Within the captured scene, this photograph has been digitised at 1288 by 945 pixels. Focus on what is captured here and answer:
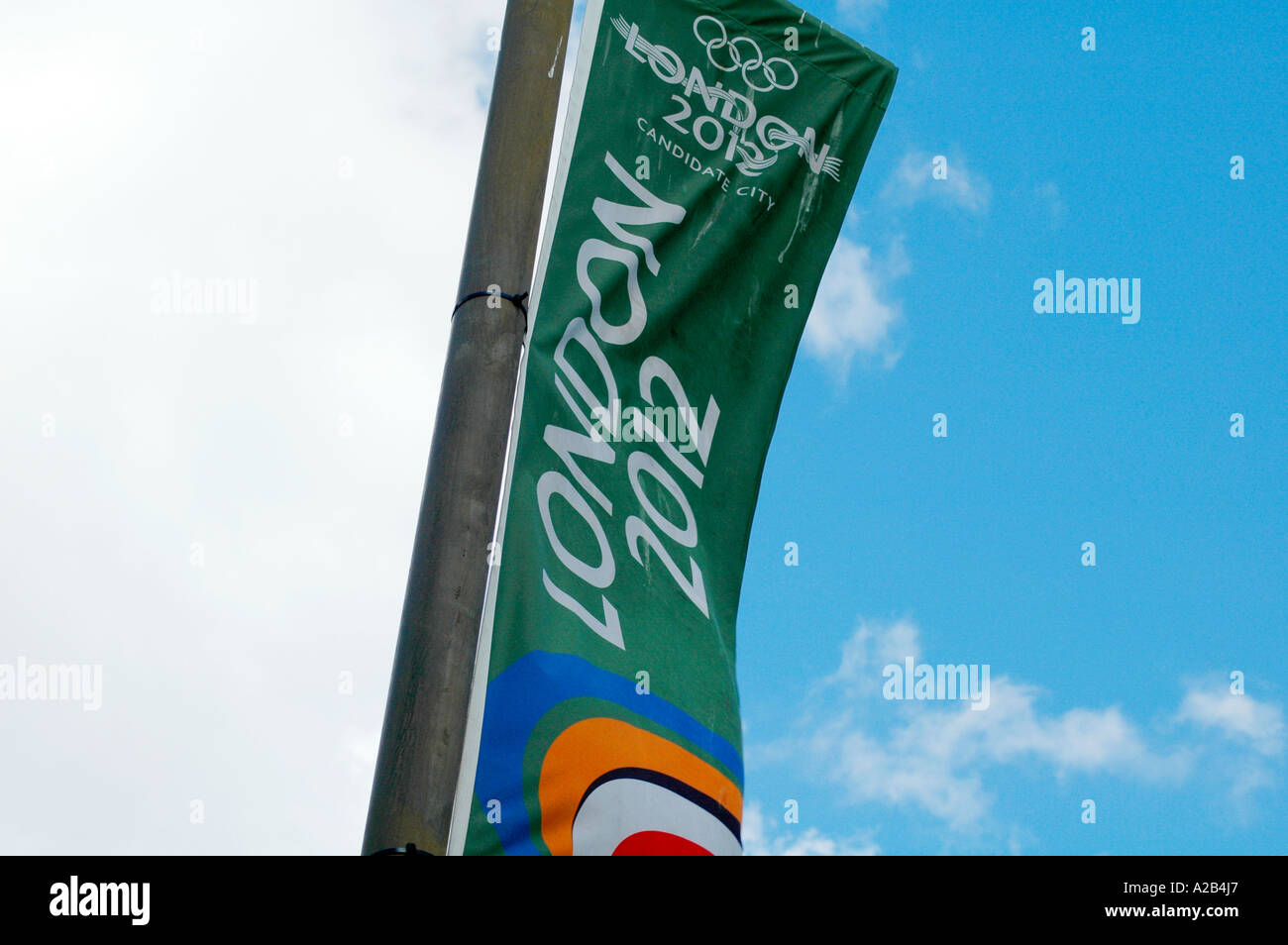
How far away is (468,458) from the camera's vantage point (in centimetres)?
312

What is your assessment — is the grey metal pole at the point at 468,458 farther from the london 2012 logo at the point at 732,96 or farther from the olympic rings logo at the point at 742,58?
the olympic rings logo at the point at 742,58

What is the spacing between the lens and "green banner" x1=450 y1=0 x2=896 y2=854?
343 cm

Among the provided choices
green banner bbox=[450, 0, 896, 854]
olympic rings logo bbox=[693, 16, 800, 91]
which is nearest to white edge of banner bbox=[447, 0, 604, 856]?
green banner bbox=[450, 0, 896, 854]

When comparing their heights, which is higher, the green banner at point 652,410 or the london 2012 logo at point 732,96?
the london 2012 logo at point 732,96

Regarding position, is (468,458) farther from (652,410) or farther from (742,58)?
(742,58)

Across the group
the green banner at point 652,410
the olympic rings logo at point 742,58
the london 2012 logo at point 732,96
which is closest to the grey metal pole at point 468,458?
the green banner at point 652,410

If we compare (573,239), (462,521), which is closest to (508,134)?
(573,239)

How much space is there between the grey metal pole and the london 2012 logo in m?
0.97

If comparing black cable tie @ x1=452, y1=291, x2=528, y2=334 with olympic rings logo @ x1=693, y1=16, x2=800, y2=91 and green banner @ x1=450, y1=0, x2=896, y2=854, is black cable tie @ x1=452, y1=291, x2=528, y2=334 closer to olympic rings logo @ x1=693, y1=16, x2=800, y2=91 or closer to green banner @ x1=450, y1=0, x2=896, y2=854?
green banner @ x1=450, y1=0, x2=896, y2=854

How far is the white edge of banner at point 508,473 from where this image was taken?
296cm
